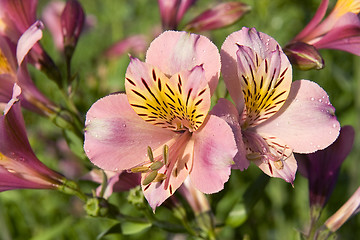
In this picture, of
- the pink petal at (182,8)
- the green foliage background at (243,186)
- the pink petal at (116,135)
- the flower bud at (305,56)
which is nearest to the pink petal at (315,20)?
the flower bud at (305,56)

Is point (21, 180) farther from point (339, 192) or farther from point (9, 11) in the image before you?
point (339, 192)

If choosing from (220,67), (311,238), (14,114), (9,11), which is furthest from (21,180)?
(311,238)

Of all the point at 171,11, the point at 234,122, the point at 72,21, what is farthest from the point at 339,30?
the point at 72,21

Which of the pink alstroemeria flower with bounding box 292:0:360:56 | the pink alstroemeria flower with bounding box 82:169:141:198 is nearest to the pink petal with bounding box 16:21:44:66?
the pink alstroemeria flower with bounding box 82:169:141:198

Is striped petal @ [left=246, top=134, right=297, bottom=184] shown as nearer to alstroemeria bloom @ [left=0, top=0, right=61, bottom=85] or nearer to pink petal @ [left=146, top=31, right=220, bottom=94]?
pink petal @ [left=146, top=31, right=220, bottom=94]

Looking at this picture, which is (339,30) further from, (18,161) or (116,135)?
(18,161)

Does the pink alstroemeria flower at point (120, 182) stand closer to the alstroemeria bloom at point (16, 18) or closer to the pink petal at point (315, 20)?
the alstroemeria bloom at point (16, 18)
